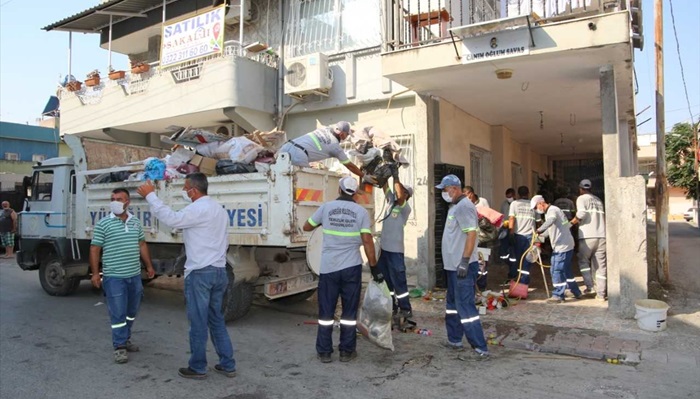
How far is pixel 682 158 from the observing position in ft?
89.8

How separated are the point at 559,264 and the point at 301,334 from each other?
13.2 ft

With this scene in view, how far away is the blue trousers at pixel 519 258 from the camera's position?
301 inches

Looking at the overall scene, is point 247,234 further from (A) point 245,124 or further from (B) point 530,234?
(A) point 245,124

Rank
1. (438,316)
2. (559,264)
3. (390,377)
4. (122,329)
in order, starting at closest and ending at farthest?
1. (390,377)
2. (122,329)
3. (438,316)
4. (559,264)

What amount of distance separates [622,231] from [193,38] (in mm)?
9384

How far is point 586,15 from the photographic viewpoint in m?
6.58

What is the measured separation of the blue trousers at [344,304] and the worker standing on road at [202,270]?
0.90 meters

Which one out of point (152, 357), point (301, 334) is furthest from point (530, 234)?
point (152, 357)

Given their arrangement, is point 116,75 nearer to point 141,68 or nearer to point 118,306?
point 141,68

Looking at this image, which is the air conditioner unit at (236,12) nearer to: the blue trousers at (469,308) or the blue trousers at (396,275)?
the blue trousers at (396,275)

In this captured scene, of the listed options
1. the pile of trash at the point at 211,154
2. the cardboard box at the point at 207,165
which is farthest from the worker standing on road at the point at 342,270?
the cardboard box at the point at 207,165

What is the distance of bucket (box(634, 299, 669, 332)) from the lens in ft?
18.9

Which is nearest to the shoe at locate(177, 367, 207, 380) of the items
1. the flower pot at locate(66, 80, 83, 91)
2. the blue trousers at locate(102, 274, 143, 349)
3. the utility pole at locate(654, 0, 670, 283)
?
the blue trousers at locate(102, 274, 143, 349)

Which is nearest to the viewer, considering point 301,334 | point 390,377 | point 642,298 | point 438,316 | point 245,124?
point 390,377
